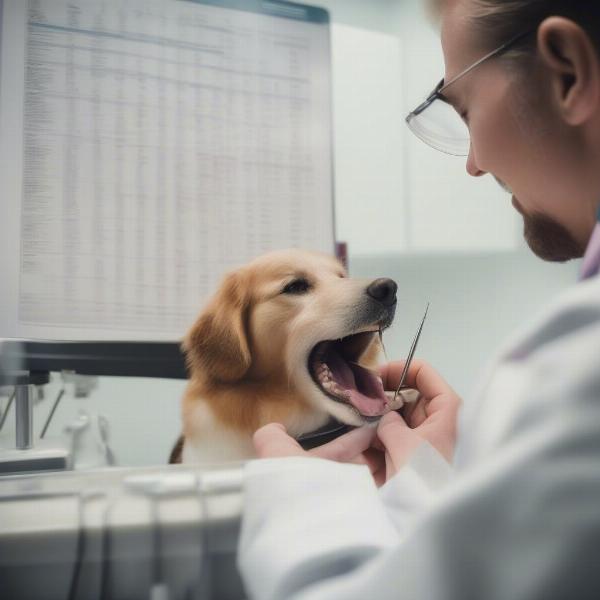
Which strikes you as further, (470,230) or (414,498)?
(470,230)

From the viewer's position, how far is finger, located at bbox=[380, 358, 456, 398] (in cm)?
69

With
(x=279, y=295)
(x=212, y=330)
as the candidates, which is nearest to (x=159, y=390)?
(x=212, y=330)

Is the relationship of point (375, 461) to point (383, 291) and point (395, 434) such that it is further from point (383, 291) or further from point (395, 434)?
point (383, 291)

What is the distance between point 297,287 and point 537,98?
1.23 ft

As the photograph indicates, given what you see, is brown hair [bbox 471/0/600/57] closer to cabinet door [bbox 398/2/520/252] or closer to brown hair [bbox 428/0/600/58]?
brown hair [bbox 428/0/600/58]

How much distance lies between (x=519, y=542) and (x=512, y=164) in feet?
1.20

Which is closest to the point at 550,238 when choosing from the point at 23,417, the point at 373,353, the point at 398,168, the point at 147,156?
the point at 373,353

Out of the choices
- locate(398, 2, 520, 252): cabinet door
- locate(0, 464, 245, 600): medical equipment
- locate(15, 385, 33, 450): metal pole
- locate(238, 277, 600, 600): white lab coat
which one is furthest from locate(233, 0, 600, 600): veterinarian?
locate(15, 385, 33, 450): metal pole

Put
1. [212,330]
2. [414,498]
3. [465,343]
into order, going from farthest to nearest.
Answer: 1. [465,343]
2. [212,330]
3. [414,498]

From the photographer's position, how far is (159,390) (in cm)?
75

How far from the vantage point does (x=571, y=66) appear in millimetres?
406

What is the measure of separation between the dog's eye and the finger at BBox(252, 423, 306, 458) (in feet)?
0.59

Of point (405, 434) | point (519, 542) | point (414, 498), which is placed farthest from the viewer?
point (405, 434)

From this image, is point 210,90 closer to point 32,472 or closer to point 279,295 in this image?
point 279,295
